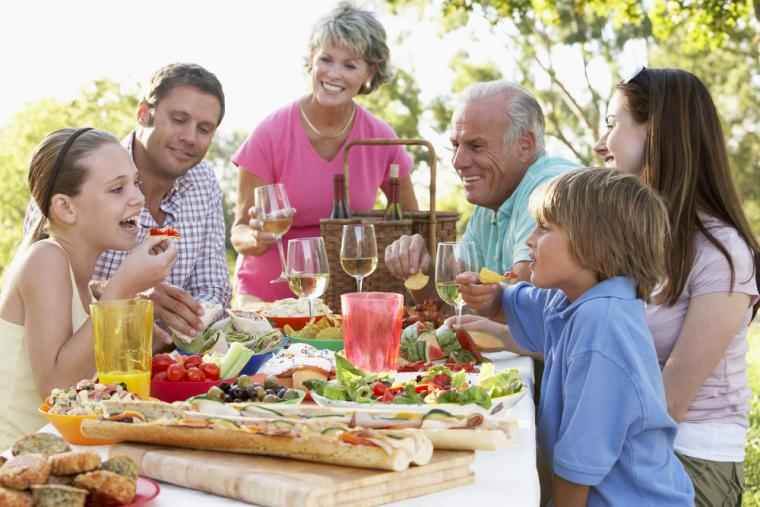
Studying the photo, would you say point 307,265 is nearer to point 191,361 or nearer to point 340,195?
point 191,361

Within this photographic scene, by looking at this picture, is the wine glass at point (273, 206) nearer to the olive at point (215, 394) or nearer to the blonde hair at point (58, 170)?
the blonde hair at point (58, 170)

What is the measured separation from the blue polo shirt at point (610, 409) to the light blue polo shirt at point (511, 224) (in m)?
1.25

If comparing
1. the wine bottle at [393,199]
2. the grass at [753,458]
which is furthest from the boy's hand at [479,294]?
the grass at [753,458]

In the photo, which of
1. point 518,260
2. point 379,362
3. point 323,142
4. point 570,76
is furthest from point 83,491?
point 570,76

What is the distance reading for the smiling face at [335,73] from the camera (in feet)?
16.8

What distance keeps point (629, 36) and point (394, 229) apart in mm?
20540

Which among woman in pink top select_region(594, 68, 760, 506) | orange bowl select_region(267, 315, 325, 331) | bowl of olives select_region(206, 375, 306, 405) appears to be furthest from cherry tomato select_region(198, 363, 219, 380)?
woman in pink top select_region(594, 68, 760, 506)

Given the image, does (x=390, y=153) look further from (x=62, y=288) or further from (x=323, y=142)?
(x=62, y=288)

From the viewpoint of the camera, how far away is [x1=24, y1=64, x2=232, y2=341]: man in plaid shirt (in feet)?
14.3

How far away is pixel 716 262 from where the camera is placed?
3092mm

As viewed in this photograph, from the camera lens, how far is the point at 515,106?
420cm

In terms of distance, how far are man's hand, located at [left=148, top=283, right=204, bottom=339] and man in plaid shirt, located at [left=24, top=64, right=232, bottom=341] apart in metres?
0.82

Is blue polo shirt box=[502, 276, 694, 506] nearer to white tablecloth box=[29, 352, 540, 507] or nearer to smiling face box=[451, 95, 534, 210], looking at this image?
white tablecloth box=[29, 352, 540, 507]

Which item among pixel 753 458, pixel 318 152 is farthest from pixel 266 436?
pixel 753 458
